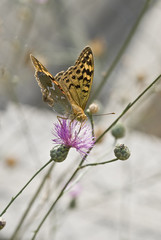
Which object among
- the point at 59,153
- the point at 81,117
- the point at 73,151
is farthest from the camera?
the point at 73,151

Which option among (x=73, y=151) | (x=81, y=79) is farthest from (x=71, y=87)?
(x=73, y=151)

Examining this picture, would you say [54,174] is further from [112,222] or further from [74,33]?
[74,33]

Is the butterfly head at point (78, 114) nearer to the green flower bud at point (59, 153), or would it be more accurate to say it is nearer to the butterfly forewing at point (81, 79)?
the butterfly forewing at point (81, 79)

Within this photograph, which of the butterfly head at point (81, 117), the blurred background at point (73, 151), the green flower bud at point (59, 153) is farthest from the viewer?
the blurred background at point (73, 151)

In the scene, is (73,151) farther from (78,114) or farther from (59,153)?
(59,153)

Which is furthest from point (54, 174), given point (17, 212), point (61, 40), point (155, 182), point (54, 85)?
point (61, 40)

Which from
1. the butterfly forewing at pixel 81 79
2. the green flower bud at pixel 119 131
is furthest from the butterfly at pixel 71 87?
the green flower bud at pixel 119 131
